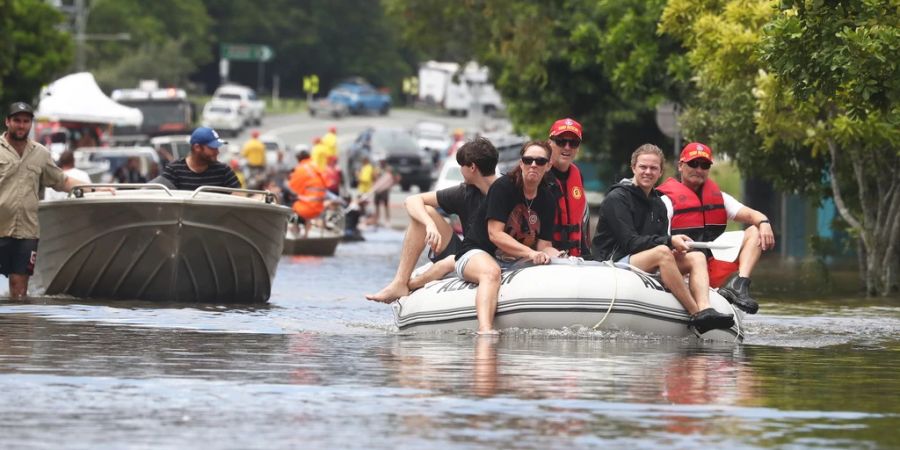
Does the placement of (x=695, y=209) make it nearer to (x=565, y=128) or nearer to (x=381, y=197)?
(x=565, y=128)

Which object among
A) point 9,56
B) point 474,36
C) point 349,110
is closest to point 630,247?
point 474,36

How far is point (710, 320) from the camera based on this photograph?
15.3 metres

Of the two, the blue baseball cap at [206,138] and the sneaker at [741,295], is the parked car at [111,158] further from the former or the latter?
the sneaker at [741,295]

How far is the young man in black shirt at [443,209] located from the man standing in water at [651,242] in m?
0.90

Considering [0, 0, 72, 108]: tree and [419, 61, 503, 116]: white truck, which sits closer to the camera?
[0, 0, 72, 108]: tree

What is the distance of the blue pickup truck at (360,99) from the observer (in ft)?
387

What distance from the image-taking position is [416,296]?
16.0 meters

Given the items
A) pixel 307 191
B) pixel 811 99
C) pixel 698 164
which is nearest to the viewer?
pixel 698 164

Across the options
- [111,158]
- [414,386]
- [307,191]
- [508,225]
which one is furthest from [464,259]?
[111,158]

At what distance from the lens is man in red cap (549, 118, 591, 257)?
1565cm

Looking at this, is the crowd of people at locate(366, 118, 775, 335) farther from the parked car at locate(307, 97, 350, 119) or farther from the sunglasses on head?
the parked car at locate(307, 97, 350, 119)

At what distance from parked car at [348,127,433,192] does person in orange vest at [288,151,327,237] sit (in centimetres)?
3077

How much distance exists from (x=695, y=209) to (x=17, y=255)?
588 cm

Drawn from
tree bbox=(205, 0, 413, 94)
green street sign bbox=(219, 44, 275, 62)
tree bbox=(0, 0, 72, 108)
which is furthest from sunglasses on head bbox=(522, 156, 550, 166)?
tree bbox=(205, 0, 413, 94)
